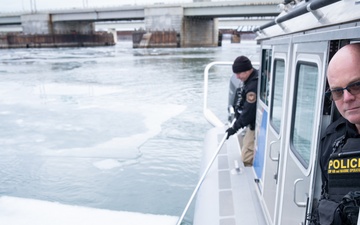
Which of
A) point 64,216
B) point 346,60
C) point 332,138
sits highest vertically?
point 346,60

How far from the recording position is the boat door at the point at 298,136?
5.28ft

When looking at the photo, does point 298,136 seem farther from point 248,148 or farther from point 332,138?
point 248,148

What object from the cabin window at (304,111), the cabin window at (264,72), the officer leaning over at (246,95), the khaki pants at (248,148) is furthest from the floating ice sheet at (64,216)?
the cabin window at (304,111)

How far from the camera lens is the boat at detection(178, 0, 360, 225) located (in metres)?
1.36

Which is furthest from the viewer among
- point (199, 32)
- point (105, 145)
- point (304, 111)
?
point (199, 32)

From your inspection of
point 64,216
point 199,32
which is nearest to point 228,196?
point 64,216

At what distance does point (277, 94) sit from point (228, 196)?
122cm

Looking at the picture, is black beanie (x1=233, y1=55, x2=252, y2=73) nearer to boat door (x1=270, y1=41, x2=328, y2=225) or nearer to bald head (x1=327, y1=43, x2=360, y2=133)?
boat door (x1=270, y1=41, x2=328, y2=225)

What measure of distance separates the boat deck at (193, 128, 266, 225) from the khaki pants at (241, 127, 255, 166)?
0.09 meters

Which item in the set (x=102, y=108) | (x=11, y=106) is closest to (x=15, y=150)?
(x=102, y=108)

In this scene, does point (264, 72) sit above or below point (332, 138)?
above

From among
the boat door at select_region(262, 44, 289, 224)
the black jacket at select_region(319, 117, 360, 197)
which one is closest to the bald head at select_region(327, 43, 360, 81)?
the black jacket at select_region(319, 117, 360, 197)

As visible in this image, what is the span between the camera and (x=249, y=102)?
335 cm

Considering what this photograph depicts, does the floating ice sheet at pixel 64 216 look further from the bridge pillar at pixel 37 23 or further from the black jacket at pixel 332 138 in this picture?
the bridge pillar at pixel 37 23
